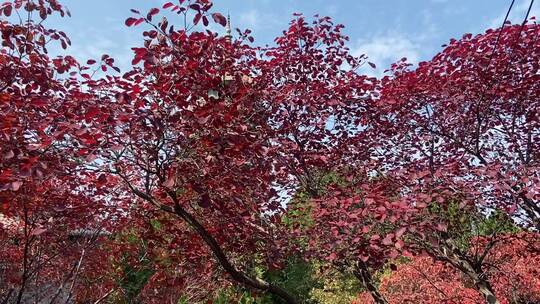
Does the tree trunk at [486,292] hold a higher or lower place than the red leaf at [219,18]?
lower

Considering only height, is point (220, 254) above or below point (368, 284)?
above

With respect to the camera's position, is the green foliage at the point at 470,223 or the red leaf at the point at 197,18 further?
the green foliage at the point at 470,223

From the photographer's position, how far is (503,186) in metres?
3.48

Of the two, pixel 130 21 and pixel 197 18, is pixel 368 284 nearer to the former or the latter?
pixel 197 18

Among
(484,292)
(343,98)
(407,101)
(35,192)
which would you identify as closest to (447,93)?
(407,101)

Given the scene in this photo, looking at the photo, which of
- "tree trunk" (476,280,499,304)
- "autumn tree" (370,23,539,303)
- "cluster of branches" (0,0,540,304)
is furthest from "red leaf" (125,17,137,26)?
"tree trunk" (476,280,499,304)

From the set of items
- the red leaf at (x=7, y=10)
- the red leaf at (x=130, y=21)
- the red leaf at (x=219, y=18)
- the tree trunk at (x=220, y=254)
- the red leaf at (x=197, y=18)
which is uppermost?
the red leaf at (x=7, y=10)

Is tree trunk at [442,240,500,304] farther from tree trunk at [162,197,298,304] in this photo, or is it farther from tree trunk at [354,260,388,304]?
tree trunk at [162,197,298,304]

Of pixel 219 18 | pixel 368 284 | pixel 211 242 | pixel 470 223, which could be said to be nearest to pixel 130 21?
pixel 219 18

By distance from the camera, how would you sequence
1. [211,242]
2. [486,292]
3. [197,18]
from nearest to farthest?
[197,18], [211,242], [486,292]

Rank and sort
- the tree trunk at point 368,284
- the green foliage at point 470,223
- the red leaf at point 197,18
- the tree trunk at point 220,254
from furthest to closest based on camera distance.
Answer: the green foliage at point 470,223 → the tree trunk at point 368,284 → the tree trunk at point 220,254 → the red leaf at point 197,18

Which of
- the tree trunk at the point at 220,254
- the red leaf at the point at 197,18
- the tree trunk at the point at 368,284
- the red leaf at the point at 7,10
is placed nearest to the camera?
the red leaf at the point at 197,18

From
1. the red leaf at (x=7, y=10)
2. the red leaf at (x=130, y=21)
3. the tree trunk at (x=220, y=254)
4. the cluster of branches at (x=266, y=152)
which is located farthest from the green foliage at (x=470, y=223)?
the red leaf at (x=7, y=10)

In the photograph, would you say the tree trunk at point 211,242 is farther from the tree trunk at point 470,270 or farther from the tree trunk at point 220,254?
the tree trunk at point 470,270
